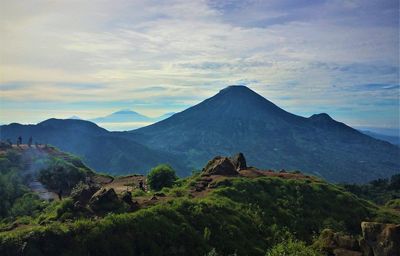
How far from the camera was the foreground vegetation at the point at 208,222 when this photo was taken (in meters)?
22.4

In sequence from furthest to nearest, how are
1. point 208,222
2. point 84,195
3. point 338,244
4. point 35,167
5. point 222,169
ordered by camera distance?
point 35,167 → point 222,169 → point 208,222 → point 84,195 → point 338,244

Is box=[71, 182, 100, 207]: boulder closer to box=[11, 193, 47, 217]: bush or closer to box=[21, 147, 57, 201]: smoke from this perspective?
box=[11, 193, 47, 217]: bush

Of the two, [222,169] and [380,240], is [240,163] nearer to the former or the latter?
[222,169]

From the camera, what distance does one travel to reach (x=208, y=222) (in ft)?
95.1

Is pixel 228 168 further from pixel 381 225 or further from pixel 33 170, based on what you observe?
pixel 33 170

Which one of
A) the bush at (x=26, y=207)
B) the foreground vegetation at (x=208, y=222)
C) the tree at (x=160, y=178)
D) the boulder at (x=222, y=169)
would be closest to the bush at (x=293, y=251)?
the foreground vegetation at (x=208, y=222)

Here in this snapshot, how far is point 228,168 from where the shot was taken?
46.4m

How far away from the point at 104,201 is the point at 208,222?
731cm

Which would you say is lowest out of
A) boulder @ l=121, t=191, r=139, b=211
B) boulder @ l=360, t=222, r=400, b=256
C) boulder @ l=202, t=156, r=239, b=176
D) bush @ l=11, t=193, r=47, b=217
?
bush @ l=11, t=193, r=47, b=217

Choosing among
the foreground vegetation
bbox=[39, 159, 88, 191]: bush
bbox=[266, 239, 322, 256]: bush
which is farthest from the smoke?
bbox=[266, 239, 322, 256]: bush

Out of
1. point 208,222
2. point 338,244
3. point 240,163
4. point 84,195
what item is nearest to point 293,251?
point 338,244

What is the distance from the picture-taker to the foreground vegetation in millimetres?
22359

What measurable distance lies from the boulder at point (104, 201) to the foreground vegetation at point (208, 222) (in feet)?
1.18

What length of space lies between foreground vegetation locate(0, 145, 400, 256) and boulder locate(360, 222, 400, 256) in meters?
2.79
